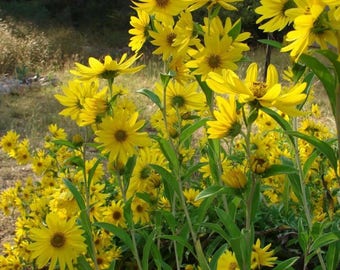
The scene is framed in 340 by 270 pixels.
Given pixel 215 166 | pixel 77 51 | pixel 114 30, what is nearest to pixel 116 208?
pixel 215 166

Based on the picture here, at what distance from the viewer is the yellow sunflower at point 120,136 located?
122 centimetres

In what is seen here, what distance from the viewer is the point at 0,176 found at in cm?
389

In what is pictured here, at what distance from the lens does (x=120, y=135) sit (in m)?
1.23

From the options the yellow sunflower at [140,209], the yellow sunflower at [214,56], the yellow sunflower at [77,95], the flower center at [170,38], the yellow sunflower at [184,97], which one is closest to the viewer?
the yellow sunflower at [214,56]

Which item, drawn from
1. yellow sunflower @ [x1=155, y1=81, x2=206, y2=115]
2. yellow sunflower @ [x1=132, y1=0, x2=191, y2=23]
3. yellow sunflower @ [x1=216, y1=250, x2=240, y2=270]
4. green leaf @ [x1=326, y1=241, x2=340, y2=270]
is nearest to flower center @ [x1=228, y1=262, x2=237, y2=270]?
yellow sunflower @ [x1=216, y1=250, x2=240, y2=270]

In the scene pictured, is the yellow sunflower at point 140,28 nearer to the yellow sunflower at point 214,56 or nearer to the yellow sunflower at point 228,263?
the yellow sunflower at point 214,56

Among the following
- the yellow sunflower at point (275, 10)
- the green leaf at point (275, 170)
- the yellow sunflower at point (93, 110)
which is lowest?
the yellow sunflower at point (93, 110)

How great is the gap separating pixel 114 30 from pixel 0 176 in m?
9.33

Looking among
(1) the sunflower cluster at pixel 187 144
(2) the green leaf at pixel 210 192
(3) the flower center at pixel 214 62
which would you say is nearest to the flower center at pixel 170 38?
(1) the sunflower cluster at pixel 187 144

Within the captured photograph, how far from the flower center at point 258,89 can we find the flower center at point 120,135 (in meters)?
0.34

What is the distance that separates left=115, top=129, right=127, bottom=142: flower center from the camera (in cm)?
123

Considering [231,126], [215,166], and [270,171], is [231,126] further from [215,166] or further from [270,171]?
[215,166]

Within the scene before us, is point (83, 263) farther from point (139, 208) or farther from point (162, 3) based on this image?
point (162, 3)

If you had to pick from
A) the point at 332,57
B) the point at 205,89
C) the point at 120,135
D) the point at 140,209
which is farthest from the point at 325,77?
the point at 140,209
